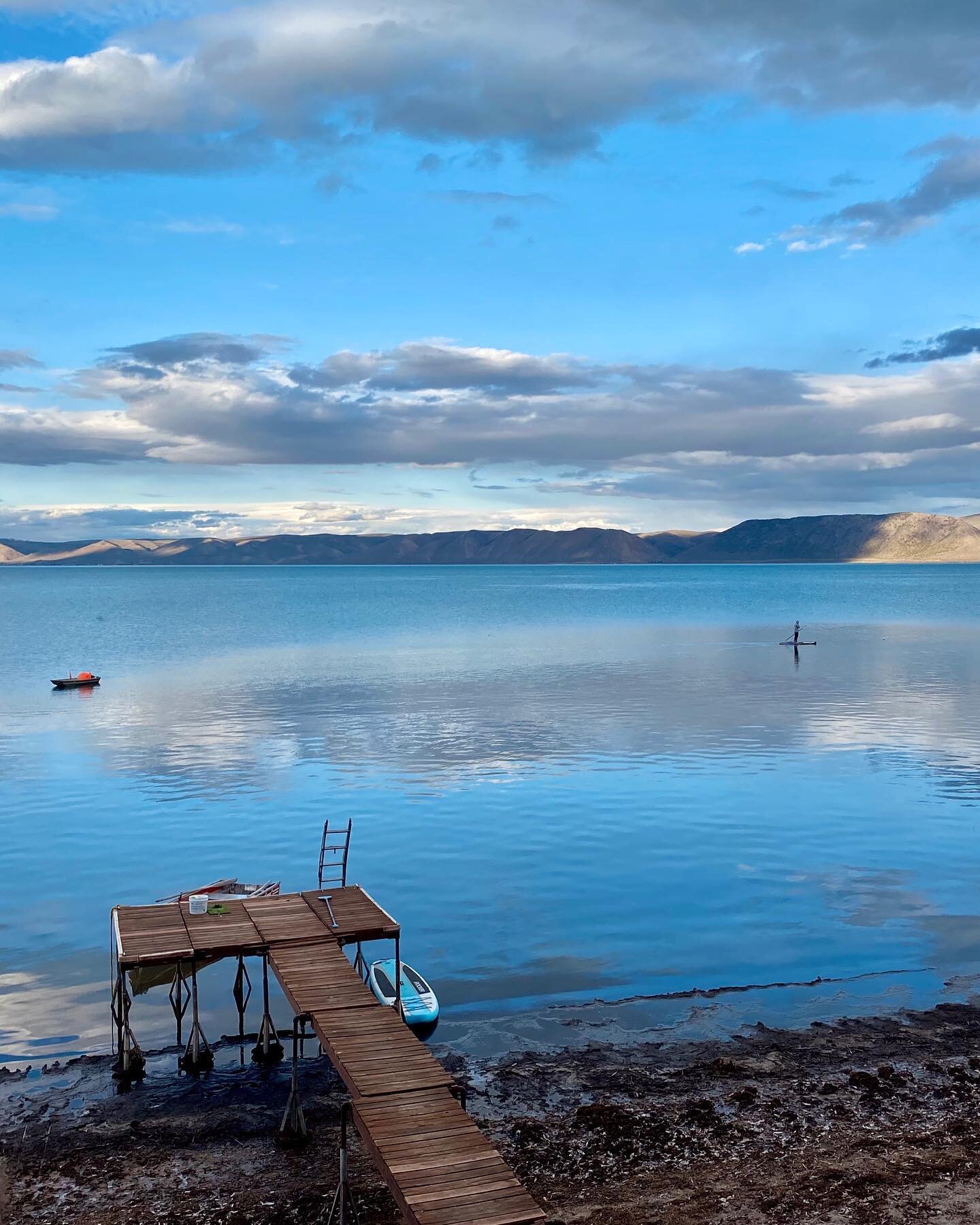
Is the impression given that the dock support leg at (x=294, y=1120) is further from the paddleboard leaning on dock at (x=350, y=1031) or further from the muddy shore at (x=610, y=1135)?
the muddy shore at (x=610, y=1135)

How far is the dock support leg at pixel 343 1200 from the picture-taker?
17.2 metres

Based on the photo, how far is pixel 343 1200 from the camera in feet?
56.9

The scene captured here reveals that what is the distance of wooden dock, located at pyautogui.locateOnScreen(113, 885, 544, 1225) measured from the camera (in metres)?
15.8

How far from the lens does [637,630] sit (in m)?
141

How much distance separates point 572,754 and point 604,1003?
29881mm

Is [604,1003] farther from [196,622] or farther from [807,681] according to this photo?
[196,622]

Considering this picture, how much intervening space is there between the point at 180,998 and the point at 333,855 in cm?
1204

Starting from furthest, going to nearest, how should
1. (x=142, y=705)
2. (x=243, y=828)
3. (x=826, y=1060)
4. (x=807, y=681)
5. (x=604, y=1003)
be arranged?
(x=807, y=681) < (x=142, y=705) < (x=243, y=828) < (x=604, y=1003) < (x=826, y=1060)

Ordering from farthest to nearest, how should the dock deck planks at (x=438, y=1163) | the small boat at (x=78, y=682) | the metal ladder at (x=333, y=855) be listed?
the small boat at (x=78, y=682) → the metal ladder at (x=333, y=855) → the dock deck planks at (x=438, y=1163)

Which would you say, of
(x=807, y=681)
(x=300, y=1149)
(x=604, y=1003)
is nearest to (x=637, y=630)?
(x=807, y=681)

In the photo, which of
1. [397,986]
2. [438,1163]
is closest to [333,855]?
[397,986]

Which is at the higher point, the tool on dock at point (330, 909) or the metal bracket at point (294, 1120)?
the tool on dock at point (330, 909)

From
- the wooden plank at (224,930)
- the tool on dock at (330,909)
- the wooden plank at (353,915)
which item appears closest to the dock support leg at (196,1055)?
the wooden plank at (224,930)

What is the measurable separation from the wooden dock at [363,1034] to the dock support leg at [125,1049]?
0.07 metres
